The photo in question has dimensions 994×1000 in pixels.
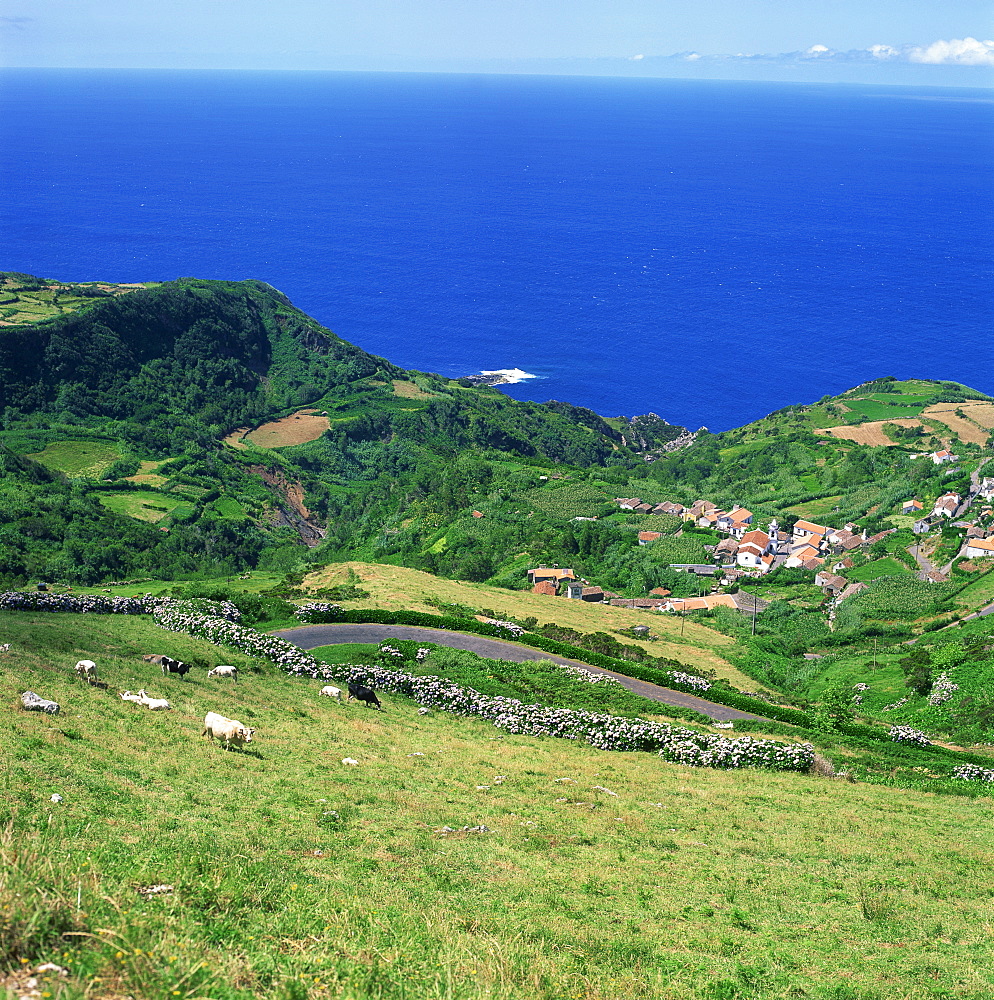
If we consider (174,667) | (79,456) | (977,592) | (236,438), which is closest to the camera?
(174,667)

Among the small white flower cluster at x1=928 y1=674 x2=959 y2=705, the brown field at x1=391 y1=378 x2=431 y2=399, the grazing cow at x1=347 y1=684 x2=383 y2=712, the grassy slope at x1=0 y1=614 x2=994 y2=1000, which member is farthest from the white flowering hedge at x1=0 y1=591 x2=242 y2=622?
the brown field at x1=391 y1=378 x2=431 y2=399

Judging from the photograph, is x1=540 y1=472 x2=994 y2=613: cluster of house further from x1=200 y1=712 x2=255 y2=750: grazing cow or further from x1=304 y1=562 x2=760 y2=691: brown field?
x1=200 y1=712 x2=255 y2=750: grazing cow

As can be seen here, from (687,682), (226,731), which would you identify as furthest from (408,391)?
(226,731)

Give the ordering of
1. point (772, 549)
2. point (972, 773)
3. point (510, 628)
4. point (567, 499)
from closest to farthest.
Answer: point (972, 773) → point (510, 628) → point (772, 549) → point (567, 499)

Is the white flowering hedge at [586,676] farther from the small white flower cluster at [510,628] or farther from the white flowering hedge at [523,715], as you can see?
the small white flower cluster at [510,628]

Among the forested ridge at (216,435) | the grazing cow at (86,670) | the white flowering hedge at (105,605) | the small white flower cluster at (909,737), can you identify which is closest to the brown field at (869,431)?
the forested ridge at (216,435)

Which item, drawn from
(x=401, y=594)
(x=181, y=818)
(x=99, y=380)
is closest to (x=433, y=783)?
(x=181, y=818)

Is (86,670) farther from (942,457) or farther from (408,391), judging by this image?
(408,391)
